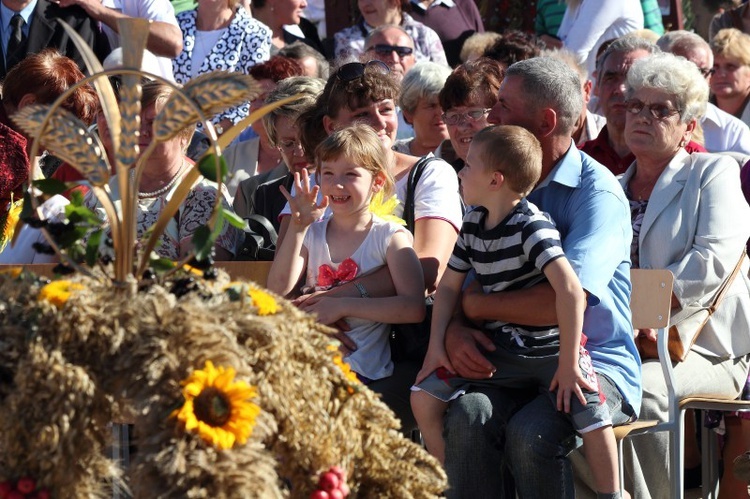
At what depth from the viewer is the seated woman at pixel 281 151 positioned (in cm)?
486

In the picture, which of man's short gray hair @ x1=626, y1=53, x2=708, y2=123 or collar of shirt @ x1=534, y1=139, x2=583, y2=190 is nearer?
collar of shirt @ x1=534, y1=139, x2=583, y2=190

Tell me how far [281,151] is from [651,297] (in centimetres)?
190

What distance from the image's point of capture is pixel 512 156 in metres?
3.54

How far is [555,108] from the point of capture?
3926 millimetres

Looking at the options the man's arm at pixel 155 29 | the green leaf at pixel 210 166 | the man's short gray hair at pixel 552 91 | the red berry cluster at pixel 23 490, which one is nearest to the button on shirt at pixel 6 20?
the man's arm at pixel 155 29

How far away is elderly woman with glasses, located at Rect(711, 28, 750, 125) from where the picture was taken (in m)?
7.19

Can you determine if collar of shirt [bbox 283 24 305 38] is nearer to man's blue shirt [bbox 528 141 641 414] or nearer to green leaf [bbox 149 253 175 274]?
man's blue shirt [bbox 528 141 641 414]

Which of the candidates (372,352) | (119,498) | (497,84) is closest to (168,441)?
(119,498)

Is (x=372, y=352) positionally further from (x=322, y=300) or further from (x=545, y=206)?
(x=545, y=206)

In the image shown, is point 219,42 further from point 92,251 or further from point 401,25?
point 92,251

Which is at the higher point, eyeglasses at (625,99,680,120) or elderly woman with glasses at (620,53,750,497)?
eyeglasses at (625,99,680,120)

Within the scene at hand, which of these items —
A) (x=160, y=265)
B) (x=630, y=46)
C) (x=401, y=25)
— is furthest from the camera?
(x=401, y=25)

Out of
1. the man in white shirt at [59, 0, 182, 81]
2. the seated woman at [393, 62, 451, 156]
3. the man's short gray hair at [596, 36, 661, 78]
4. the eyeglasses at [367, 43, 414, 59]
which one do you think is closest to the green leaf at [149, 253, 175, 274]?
the seated woman at [393, 62, 451, 156]

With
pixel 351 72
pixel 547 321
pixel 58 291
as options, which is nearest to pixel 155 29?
pixel 351 72
